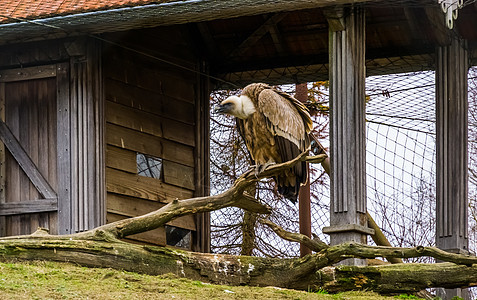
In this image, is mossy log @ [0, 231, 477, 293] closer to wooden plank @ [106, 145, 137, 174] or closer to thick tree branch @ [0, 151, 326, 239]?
thick tree branch @ [0, 151, 326, 239]

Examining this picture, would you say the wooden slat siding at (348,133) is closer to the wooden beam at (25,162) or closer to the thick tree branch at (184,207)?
the thick tree branch at (184,207)

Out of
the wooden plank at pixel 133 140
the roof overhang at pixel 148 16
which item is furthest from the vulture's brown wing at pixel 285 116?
the wooden plank at pixel 133 140

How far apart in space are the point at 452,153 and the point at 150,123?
393 centimetres

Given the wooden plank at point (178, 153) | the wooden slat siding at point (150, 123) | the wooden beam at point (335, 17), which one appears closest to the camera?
the wooden beam at point (335, 17)

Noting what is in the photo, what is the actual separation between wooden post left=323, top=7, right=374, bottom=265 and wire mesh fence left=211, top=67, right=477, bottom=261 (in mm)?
5836

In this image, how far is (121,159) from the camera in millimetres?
13375

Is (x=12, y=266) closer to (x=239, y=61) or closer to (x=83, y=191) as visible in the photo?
(x=83, y=191)

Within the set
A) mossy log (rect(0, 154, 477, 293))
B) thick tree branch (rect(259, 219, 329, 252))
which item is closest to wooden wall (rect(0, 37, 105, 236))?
mossy log (rect(0, 154, 477, 293))

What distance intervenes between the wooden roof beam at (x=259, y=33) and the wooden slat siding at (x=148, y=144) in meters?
1.55

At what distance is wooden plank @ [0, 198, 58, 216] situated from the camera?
1270 cm

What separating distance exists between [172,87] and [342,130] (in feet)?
12.1

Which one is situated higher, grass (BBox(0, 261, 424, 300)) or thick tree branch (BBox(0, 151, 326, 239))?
thick tree branch (BBox(0, 151, 326, 239))

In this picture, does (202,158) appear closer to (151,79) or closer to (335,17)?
(151,79)

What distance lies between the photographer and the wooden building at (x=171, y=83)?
37.6 feet
